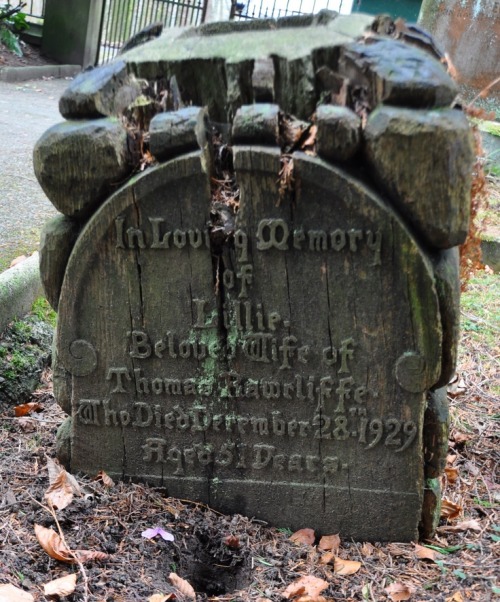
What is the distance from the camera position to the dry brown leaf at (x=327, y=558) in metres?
2.30

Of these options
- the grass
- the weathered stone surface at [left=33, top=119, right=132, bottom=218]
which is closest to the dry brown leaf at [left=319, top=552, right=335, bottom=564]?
the weathered stone surface at [left=33, top=119, right=132, bottom=218]

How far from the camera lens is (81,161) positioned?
207 cm

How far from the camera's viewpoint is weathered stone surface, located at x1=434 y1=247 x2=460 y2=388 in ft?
6.88

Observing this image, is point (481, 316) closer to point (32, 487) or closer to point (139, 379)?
point (139, 379)

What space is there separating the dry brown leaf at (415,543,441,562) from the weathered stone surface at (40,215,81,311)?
153cm

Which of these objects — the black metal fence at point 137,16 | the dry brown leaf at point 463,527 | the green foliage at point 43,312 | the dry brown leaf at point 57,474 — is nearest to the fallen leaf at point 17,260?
the green foliage at point 43,312

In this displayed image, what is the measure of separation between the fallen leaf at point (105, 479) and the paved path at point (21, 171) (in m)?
1.65

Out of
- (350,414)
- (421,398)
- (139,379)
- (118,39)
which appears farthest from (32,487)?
(118,39)

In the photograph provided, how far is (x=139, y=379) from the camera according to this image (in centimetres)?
236

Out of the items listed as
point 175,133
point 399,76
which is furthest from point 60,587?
point 399,76

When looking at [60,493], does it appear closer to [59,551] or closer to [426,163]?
[59,551]

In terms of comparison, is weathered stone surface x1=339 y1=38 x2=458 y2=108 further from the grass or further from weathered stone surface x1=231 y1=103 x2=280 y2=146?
the grass

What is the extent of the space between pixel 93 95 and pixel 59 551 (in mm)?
1425

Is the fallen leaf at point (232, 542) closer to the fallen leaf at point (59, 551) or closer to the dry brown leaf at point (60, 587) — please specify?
the fallen leaf at point (59, 551)
